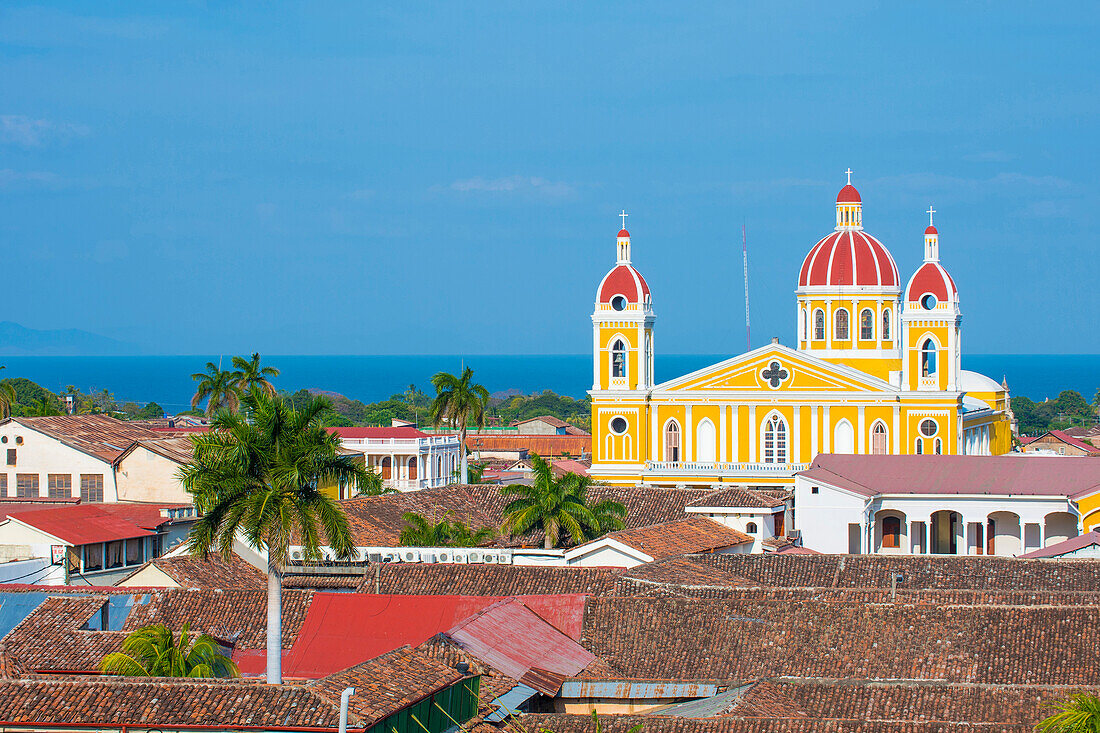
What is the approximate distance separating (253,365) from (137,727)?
42.1 meters

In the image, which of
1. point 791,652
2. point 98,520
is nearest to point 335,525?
point 791,652

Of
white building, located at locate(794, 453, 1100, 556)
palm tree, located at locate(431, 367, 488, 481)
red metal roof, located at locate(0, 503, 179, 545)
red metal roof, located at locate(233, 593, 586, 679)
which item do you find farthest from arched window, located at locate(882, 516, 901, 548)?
red metal roof, located at locate(233, 593, 586, 679)

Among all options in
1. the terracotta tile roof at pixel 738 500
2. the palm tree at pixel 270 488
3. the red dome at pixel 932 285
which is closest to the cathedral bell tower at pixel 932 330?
the red dome at pixel 932 285

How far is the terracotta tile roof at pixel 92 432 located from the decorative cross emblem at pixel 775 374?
2574 centimetres

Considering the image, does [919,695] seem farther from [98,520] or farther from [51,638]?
[98,520]

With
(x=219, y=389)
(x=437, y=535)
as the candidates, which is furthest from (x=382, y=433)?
(x=437, y=535)

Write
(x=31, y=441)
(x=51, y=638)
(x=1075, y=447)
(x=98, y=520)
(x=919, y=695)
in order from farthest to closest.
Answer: (x=1075, y=447)
(x=31, y=441)
(x=98, y=520)
(x=51, y=638)
(x=919, y=695)

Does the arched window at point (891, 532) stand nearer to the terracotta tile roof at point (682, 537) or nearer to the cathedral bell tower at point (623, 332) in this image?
the terracotta tile roof at point (682, 537)

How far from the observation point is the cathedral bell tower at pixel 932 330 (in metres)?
70.1

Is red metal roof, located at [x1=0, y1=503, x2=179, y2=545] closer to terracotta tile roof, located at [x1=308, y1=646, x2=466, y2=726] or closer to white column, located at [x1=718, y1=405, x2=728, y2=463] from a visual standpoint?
terracotta tile roof, located at [x1=308, y1=646, x2=466, y2=726]

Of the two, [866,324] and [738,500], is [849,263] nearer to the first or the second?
[866,324]

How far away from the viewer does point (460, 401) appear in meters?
69.3

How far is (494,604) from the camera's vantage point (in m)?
31.7

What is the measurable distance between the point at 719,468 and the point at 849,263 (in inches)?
440
